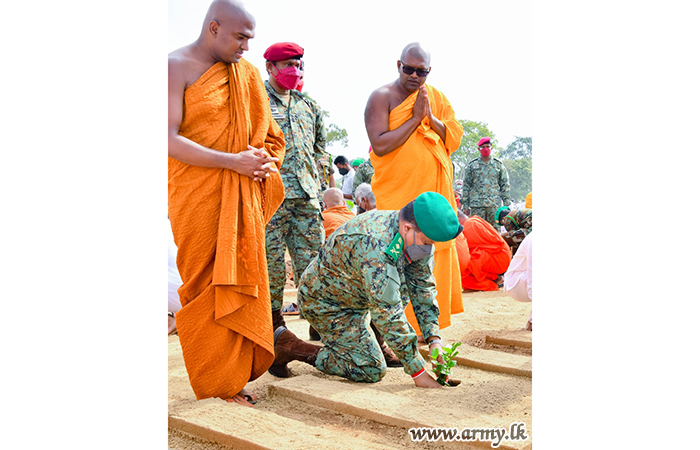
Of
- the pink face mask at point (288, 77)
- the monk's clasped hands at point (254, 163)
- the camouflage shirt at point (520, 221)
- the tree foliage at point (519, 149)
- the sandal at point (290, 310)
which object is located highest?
the pink face mask at point (288, 77)

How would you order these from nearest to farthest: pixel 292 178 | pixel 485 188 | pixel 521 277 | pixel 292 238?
pixel 292 178, pixel 292 238, pixel 521 277, pixel 485 188

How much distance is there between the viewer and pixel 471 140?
3.60 meters

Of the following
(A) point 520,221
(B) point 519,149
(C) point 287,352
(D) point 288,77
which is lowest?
(C) point 287,352

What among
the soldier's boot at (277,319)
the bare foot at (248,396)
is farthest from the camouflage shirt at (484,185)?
the bare foot at (248,396)

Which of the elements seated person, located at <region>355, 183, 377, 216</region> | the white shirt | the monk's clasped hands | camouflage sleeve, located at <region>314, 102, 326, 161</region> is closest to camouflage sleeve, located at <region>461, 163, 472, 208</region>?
the white shirt

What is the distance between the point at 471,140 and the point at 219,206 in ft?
5.77

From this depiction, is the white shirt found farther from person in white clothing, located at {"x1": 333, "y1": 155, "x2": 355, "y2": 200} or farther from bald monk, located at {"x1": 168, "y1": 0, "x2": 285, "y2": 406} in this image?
bald monk, located at {"x1": 168, "y1": 0, "x2": 285, "y2": 406}

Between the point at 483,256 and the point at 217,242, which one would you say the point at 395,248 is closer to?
the point at 217,242

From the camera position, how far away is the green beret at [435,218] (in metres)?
2.64

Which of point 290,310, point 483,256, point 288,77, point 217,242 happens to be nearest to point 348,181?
point 483,256

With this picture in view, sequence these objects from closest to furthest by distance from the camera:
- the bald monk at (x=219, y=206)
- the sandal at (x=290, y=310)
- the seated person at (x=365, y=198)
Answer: the bald monk at (x=219, y=206), the sandal at (x=290, y=310), the seated person at (x=365, y=198)

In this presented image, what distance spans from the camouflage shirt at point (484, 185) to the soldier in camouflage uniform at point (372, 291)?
3244 mm

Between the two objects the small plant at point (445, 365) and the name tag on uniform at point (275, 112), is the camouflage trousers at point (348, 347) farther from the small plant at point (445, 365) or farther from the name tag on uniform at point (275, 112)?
the name tag on uniform at point (275, 112)
